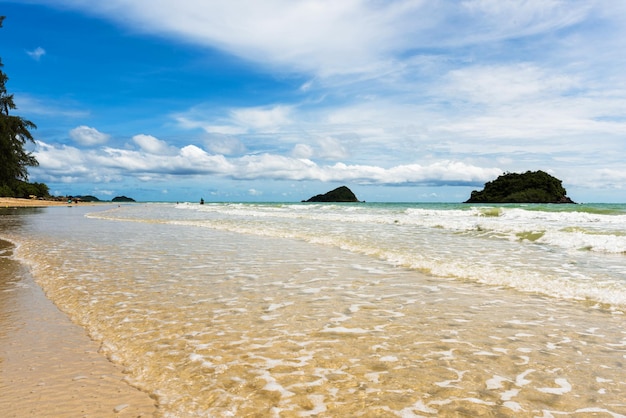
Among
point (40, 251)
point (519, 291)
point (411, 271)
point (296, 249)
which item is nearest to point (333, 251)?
point (296, 249)

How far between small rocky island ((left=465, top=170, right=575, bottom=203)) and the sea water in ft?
285

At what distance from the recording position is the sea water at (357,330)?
11.9 feet

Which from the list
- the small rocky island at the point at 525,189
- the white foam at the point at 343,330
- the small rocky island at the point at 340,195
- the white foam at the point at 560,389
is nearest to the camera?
the white foam at the point at 560,389

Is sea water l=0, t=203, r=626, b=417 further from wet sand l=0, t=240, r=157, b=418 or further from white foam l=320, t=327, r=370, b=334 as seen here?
wet sand l=0, t=240, r=157, b=418

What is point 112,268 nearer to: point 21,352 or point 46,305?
point 46,305

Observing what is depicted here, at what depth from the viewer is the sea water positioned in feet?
11.9

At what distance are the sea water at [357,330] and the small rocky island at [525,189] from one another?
86.8 meters

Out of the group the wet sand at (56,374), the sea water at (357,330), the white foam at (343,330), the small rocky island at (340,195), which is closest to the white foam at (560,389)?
the sea water at (357,330)

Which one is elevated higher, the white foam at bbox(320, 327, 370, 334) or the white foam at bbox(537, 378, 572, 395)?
the white foam at bbox(320, 327, 370, 334)

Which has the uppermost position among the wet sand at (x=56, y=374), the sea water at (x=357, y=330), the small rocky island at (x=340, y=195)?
the small rocky island at (x=340, y=195)

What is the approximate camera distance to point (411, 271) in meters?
9.81

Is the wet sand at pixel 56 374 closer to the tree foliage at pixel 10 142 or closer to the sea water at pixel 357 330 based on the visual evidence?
the sea water at pixel 357 330

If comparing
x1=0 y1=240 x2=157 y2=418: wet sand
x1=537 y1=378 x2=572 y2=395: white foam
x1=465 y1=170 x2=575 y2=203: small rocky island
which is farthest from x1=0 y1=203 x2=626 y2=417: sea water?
x1=465 y1=170 x2=575 y2=203: small rocky island

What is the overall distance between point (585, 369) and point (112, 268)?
31.1 feet
